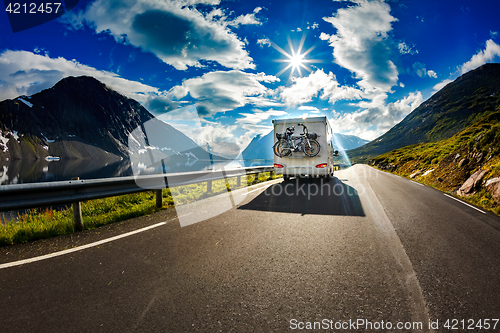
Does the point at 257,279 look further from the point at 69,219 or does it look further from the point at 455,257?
the point at 69,219

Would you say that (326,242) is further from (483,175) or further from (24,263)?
(483,175)

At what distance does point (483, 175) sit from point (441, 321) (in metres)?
10.9

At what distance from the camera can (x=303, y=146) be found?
13.0 metres

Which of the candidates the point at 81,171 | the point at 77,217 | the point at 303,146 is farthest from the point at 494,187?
the point at 81,171

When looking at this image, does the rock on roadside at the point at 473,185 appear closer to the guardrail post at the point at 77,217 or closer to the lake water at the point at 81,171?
the lake water at the point at 81,171

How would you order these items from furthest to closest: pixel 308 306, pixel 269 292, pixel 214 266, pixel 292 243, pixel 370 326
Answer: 1. pixel 292 243
2. pixel 214 266
3. pixel 269 292
4. pixel 308 306
5. pixel 370 326

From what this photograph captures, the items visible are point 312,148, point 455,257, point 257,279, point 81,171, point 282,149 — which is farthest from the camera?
point 81,171

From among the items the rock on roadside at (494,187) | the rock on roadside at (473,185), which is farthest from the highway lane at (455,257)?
the rock on roadside at (473,185)

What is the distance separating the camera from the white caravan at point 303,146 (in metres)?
13.0

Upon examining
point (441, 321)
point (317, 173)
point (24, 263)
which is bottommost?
point (441, 321)

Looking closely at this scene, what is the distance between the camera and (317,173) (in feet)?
43.3

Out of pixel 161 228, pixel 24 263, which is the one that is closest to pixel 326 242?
pixel 161 228

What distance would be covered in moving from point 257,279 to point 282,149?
1077 cm

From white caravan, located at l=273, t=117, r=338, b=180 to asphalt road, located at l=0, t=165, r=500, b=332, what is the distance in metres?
7.87
